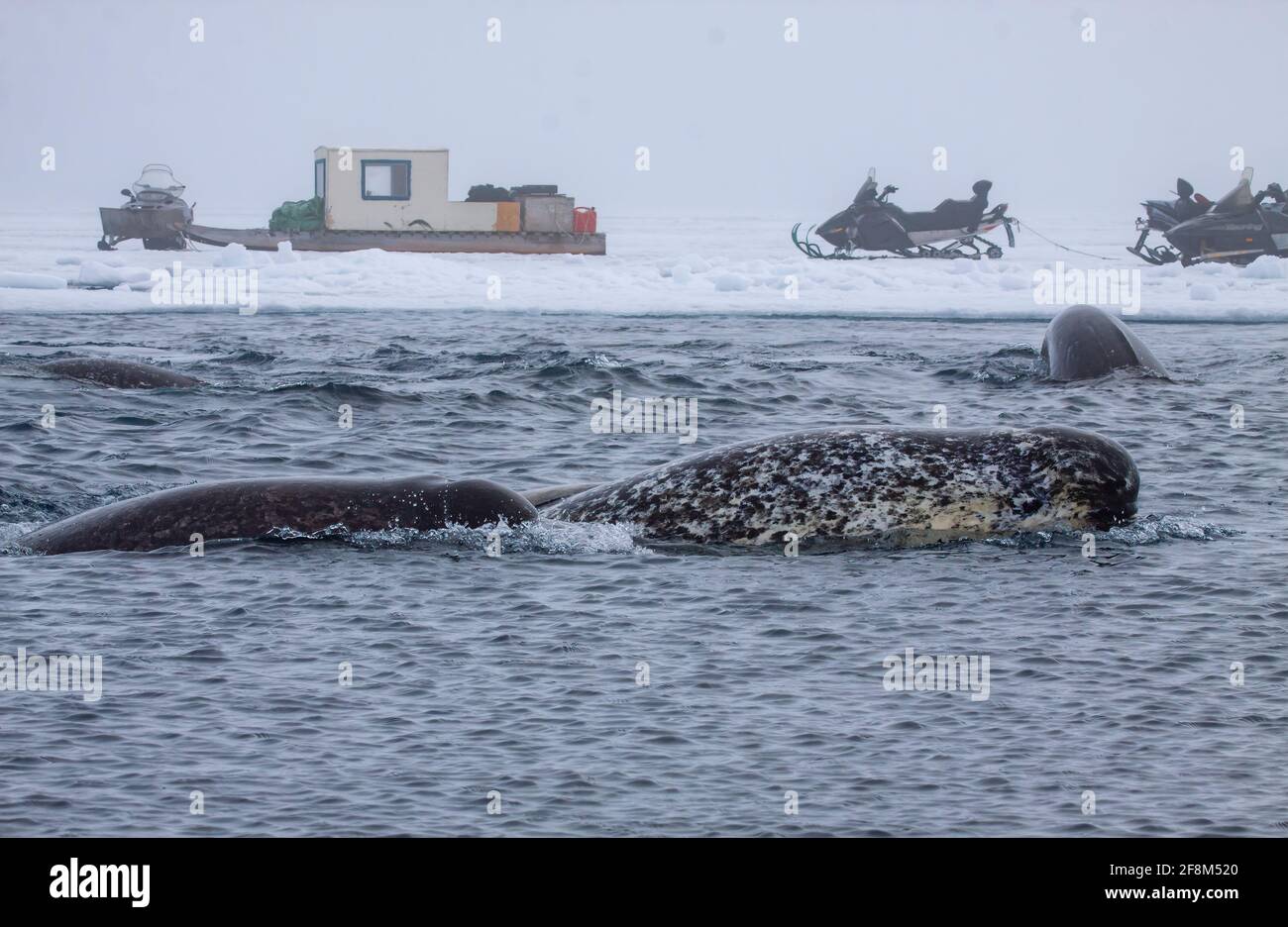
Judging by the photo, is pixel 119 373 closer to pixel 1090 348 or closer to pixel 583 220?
pixel 1090 348

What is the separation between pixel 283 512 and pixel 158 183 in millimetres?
48773

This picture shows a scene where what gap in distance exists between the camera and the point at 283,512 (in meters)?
10.9

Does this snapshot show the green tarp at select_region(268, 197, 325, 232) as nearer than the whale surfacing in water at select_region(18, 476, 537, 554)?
No

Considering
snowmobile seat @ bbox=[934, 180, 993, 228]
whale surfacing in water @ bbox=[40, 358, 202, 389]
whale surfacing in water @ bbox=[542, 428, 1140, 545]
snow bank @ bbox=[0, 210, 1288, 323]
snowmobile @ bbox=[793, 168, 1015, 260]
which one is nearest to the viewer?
whale surfacing in water @ bbox=[542, 428, 1140, 545]

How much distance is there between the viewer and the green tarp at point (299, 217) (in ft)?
170

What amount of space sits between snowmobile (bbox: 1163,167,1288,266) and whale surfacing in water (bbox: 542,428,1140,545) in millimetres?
37524

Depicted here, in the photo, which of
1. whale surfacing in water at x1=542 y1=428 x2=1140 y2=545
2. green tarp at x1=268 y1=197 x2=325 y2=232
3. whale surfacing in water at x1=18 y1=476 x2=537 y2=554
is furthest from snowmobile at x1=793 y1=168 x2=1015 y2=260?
whale surfacing in water at x1=18 y1=476 x2=537 y2=554

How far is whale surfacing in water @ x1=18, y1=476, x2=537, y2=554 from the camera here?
10.7 m

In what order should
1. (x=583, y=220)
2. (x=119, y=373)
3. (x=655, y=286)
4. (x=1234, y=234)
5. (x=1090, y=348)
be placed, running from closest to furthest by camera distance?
(x=119, y=373)
(x=1090, y=348)
(x=655, y=286)
(x=1234, y=234)
(x=583, y=220)

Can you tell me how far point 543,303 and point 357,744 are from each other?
2753 centimetres

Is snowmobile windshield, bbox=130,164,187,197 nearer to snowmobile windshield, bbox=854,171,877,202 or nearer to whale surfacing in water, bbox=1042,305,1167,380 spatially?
snowmobile windshield, bbox=854,171,877,202

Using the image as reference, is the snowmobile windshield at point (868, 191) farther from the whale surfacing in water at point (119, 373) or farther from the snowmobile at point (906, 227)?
the whale surfacing in water at point (119, 373)

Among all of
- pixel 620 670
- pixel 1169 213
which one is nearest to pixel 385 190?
pixel 1169 213
